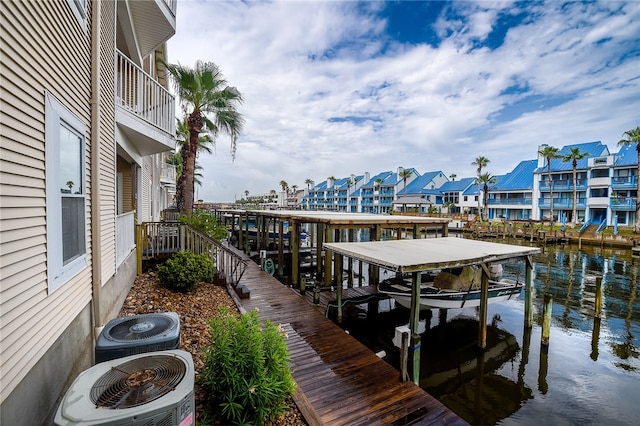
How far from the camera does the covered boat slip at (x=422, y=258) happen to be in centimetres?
689

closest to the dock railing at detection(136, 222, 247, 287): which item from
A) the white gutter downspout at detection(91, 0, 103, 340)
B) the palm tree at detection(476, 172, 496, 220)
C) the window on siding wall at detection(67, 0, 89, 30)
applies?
the white gutter downspout at detection(91, 0, 103, 340)

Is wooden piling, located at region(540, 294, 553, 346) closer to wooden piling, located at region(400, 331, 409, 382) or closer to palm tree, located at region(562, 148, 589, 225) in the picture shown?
wooden piling, located at region(400, 331, 409, 382)

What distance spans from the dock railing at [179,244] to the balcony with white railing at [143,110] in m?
2.80

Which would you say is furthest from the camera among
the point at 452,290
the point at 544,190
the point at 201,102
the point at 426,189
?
the point at 426,189

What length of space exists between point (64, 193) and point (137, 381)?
2641mm

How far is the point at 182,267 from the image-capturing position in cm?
743

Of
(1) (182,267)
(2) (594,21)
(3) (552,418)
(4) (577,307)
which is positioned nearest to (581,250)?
(4) (577,307)

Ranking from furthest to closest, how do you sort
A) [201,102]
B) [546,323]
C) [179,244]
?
[201,102], [179,244], [546,323]

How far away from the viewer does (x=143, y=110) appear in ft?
25.8

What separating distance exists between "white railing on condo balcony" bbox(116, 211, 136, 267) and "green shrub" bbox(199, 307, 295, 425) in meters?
4.03

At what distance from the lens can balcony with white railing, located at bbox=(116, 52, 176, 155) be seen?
7.04 meters

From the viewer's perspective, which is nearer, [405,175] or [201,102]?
[201,102]

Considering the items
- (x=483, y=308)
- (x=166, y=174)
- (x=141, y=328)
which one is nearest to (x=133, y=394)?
(x=141, y=328)

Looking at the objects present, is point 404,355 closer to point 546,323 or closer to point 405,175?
point 546,323
